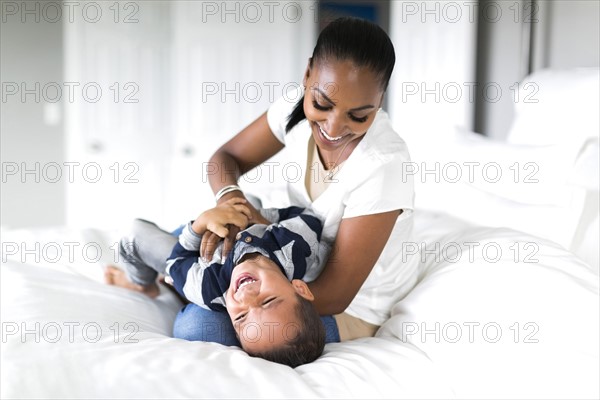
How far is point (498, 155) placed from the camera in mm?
2174

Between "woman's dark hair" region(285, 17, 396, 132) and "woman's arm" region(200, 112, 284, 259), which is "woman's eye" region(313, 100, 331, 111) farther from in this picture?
"woman's arm" region(200, 112, 284, 259)

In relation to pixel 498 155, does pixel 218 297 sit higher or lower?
lower

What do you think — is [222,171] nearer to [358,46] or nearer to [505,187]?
[358,46]

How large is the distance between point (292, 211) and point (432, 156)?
82cm

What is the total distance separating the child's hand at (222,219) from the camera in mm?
1539

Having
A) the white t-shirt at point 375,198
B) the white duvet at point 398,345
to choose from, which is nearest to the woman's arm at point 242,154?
the white t-shirt at point 375,198

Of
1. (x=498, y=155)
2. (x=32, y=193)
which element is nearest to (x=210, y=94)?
(x=32, y=193)

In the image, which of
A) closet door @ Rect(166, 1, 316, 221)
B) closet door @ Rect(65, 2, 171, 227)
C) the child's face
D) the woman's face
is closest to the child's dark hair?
the child's face

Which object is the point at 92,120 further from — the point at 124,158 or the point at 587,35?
the point at 587,35

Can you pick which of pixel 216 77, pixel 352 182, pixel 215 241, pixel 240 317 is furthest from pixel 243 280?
pixel 216 77

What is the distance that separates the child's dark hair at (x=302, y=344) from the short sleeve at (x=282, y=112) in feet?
1.92

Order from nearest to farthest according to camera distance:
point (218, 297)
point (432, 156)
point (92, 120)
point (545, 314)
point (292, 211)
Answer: point (545, 314)
point (218, 297)
point (292, 211)
point (432, 156)
point (92, 120)

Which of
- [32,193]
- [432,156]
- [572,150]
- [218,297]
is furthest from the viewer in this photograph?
[32,193]

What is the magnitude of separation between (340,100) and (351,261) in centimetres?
33
